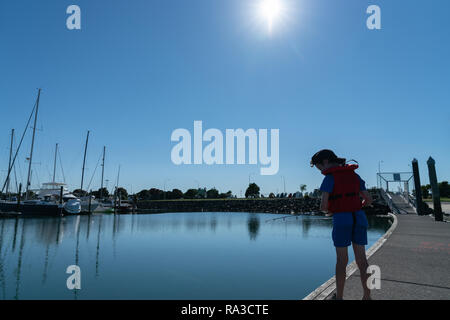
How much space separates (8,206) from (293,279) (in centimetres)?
5030

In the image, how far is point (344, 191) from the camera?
334 centimetres

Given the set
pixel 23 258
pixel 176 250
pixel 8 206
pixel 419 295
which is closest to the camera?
pixel 419 295

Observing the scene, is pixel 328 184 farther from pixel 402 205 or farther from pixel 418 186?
pixel 402 205

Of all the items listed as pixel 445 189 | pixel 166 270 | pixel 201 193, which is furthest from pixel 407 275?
pixel 201 193

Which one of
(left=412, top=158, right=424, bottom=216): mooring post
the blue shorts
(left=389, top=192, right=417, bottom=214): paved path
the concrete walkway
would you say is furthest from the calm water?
(left=389, top=192, right=417, bottom=214): paved path

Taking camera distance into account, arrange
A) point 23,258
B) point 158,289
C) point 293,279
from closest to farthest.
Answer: point 158,289
point 293,279
point 23,258

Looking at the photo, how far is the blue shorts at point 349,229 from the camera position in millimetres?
3285

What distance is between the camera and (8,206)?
4216 cm

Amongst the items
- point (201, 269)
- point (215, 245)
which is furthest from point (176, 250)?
point (201, 269)

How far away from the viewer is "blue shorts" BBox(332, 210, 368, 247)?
329 centimetres

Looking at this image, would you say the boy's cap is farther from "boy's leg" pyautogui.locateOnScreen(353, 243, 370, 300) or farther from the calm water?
the calm water

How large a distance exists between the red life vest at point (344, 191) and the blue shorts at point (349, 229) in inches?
3.5

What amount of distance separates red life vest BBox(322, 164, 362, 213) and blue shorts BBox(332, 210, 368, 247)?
90mm
